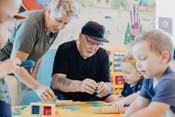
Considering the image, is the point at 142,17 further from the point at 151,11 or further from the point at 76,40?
the point at 76,40

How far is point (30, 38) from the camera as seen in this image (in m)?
1.42

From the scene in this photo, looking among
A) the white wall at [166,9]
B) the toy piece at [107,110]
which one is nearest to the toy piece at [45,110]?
the toy piece at [107,110]

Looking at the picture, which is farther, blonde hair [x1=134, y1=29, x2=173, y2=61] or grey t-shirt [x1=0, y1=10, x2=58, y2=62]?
grey t-shirt [x1=0, y1=10, x2=58, y2=62]

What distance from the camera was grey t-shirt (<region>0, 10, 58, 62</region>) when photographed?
140 centimetres

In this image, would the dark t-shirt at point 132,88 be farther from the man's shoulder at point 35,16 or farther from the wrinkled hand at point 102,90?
the man's shoulder at point 35,16

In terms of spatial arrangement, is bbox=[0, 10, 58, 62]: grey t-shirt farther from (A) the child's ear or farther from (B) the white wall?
(B) the white wall

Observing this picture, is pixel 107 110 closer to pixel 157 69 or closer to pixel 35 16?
pixel 157 69

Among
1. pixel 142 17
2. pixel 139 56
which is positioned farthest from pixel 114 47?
pixel 139 56

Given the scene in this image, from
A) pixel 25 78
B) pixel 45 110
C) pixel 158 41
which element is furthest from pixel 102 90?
pixel 158 41

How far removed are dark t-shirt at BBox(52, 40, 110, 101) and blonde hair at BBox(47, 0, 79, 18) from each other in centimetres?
22

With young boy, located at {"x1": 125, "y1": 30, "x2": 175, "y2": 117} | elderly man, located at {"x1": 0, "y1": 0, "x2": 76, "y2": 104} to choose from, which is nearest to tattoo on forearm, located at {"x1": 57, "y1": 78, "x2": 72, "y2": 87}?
elderly man, located at {"x1": 0, "y1": 0, "x2": 76, "y2": 104}

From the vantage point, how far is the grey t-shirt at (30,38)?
1.40m

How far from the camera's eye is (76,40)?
176 cm

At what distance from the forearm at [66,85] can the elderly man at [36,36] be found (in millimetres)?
130
